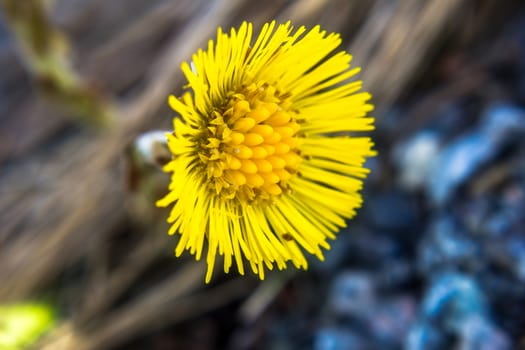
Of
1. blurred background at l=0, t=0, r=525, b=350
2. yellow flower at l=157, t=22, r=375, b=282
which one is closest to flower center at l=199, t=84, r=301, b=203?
yellow flower at l=157, t=22, r=375, b=282

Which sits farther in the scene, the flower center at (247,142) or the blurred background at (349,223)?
the blurred background at (349,223)

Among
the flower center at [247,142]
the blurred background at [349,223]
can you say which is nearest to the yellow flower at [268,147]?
the flower center at [247,142]

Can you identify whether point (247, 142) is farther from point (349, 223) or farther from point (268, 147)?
point (349, 223)

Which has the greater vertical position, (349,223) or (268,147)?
(268,147)

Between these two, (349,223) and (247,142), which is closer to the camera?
(247,142)

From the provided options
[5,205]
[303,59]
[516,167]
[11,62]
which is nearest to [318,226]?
[303,59]

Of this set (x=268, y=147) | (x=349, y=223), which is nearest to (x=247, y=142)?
(x=268, y=147)

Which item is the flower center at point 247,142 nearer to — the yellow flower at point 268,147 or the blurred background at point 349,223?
the yellow flower at point 268,147
